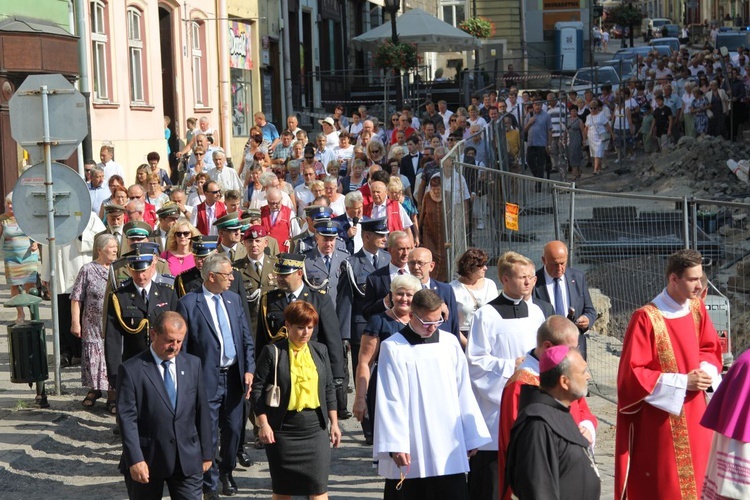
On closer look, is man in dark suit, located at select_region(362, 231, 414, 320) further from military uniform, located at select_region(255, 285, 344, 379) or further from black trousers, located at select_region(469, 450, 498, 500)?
black trousers, located at select_region(469, 450, 498, 500)

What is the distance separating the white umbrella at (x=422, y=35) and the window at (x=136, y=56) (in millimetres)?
8796

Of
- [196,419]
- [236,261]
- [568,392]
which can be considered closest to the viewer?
[568,392]

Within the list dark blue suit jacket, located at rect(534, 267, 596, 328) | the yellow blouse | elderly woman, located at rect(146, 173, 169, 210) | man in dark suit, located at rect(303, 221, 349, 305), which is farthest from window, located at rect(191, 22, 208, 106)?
the yellow blouse

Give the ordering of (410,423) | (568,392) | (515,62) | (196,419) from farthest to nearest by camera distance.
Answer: (515,62) < (196,419) < (410,423) < (568,392)

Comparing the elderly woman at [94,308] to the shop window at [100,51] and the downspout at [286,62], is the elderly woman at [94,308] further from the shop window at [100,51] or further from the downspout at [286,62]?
the downspout at [286,62]

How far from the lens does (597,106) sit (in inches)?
1152

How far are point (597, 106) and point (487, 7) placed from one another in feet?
120

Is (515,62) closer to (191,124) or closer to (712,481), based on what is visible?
(191,124)

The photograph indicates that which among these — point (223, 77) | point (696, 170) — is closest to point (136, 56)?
point (223, 77)

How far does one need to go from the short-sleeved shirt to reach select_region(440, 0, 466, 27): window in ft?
135

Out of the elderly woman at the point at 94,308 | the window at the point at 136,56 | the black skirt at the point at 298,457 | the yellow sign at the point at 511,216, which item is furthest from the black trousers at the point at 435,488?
the window at the point at 136,56

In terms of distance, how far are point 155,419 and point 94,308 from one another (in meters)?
4.23

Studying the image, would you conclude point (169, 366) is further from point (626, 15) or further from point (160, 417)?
point (626, 15)

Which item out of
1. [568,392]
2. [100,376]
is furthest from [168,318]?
[100,376]
